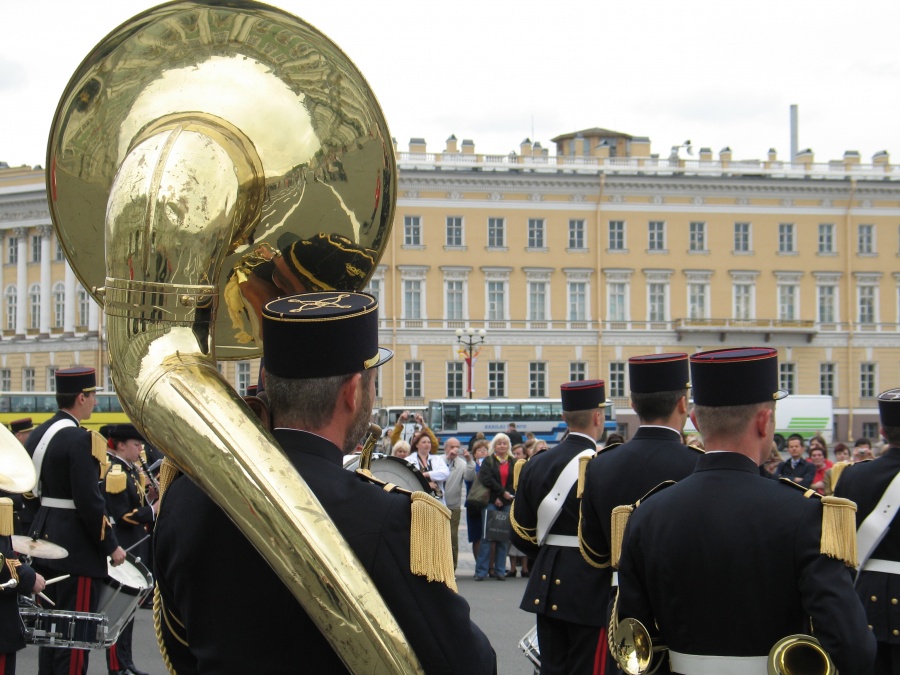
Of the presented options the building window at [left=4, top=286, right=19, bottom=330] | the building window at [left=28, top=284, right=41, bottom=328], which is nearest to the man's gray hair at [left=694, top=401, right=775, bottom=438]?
the building window at [left=28, top=284, right=41, bottom=328]

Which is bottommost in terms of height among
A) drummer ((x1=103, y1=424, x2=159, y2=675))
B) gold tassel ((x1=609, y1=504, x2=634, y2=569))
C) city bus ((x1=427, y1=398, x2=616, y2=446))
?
city bus ((x1=427, y1=398, x2=616, y2=446))

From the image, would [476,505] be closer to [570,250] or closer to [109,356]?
[109,356]

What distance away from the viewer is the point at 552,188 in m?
45.8

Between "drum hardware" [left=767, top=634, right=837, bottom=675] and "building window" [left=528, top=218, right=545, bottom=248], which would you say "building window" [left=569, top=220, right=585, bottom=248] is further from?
"drum hardware" [left=767, top=634, right=837, bottom=675]

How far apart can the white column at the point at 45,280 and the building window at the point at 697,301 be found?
2974 centimetres

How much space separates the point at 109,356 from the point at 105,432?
20.5ft

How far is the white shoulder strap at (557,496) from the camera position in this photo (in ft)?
18.0

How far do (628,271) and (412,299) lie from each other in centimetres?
940

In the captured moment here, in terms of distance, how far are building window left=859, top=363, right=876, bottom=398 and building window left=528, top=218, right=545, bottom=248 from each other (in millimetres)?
15367

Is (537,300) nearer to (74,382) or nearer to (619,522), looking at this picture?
(74,382)

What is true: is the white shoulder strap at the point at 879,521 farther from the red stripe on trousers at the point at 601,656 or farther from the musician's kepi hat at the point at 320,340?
the musician's kepi hat at the point at 320,340

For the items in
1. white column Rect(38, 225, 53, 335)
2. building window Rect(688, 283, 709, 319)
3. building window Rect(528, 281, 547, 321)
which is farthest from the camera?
white column Rect(38, 225, 53, 335)

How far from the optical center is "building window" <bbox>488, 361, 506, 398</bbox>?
46.1 metres

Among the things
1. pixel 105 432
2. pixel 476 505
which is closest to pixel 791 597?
pixel 105 432
